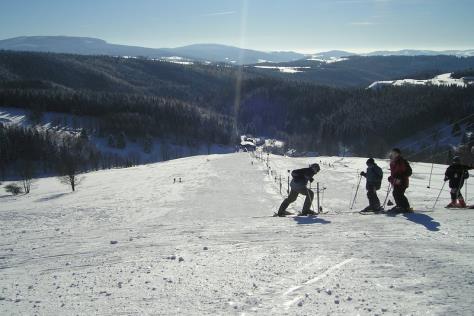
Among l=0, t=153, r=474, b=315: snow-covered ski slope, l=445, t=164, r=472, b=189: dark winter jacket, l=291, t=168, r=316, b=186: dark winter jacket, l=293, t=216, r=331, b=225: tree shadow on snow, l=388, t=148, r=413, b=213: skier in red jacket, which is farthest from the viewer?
l=445, t=164, r=472, b=189: dark winter jacket

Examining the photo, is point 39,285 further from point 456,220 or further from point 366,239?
point 456,220

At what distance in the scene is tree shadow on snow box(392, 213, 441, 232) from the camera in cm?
1103

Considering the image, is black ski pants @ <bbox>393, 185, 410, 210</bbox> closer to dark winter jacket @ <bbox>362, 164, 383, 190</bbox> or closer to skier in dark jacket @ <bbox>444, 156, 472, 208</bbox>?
dark winter jacket @ <bbox>362, 164, 383, 190</bbox>

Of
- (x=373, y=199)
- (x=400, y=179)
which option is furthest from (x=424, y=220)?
(x=373, y=199)

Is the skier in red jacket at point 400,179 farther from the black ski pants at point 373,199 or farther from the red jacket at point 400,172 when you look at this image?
the black ski pants at point 373,199

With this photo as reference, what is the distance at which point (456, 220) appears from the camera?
39.0 ft

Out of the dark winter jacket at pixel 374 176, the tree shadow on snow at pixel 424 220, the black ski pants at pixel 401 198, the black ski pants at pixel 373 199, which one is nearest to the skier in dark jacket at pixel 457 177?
the dark winter jacket at pixel 374 176

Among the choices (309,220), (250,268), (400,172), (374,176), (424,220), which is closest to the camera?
(250,268)

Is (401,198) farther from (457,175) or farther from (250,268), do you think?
(250,268)

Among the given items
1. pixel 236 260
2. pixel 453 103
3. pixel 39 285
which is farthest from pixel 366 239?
pixel 453 103

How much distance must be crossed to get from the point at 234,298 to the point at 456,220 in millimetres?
8374

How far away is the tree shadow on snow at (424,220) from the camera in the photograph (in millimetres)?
11026

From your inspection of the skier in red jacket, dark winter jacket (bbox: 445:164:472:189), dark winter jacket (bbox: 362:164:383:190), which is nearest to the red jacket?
the skier in red jacket

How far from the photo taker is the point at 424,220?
39.8 ft
